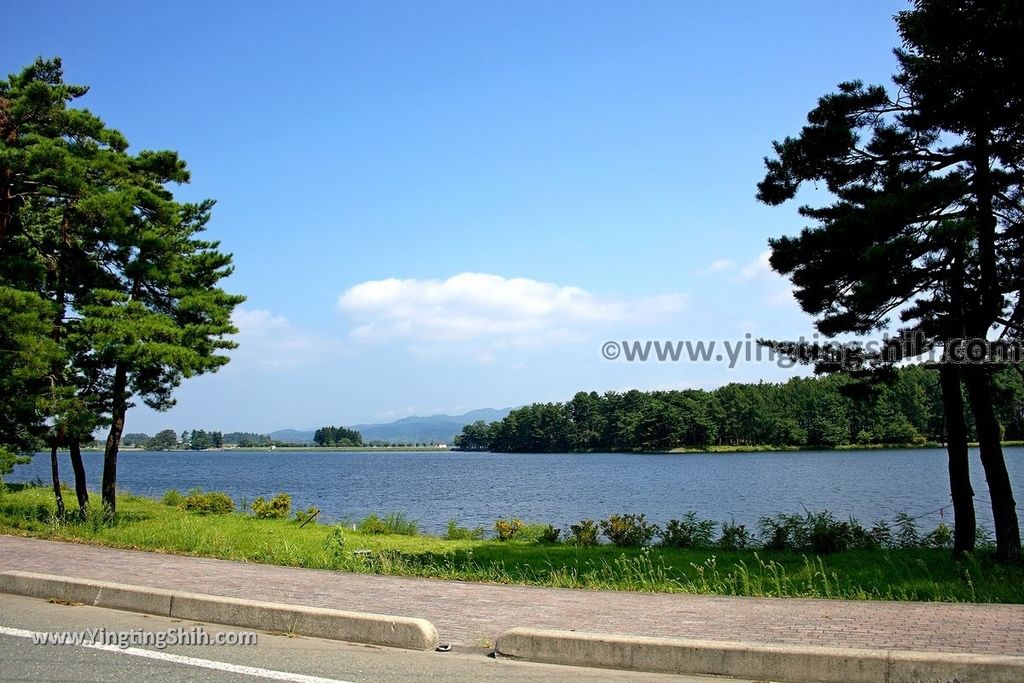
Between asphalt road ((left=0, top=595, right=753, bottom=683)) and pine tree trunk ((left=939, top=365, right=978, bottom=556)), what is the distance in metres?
11.2

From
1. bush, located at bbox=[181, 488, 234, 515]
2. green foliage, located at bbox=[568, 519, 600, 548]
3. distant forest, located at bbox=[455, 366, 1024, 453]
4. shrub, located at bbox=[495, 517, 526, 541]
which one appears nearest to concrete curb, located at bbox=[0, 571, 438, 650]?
green foliage, located at bbox=[568, 519, 600, 548]

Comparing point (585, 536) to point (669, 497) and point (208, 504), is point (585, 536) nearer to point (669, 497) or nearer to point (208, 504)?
point (208, 504)

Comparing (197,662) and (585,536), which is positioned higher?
(197,662)

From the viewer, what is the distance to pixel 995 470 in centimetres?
1399

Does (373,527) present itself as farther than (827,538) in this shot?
Yes

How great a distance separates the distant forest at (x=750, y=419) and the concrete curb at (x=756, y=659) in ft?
274

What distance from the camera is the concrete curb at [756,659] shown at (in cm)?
561

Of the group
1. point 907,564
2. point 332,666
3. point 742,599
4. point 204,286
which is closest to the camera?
point 332,666

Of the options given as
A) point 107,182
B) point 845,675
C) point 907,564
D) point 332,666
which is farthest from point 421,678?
point 107,182

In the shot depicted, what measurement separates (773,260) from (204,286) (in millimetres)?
16888

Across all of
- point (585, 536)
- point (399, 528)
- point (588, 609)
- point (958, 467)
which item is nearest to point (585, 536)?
point (585, 536)

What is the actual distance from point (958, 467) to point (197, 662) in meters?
14.1

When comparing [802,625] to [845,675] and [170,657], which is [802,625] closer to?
[845,675]

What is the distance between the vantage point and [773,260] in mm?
15867
